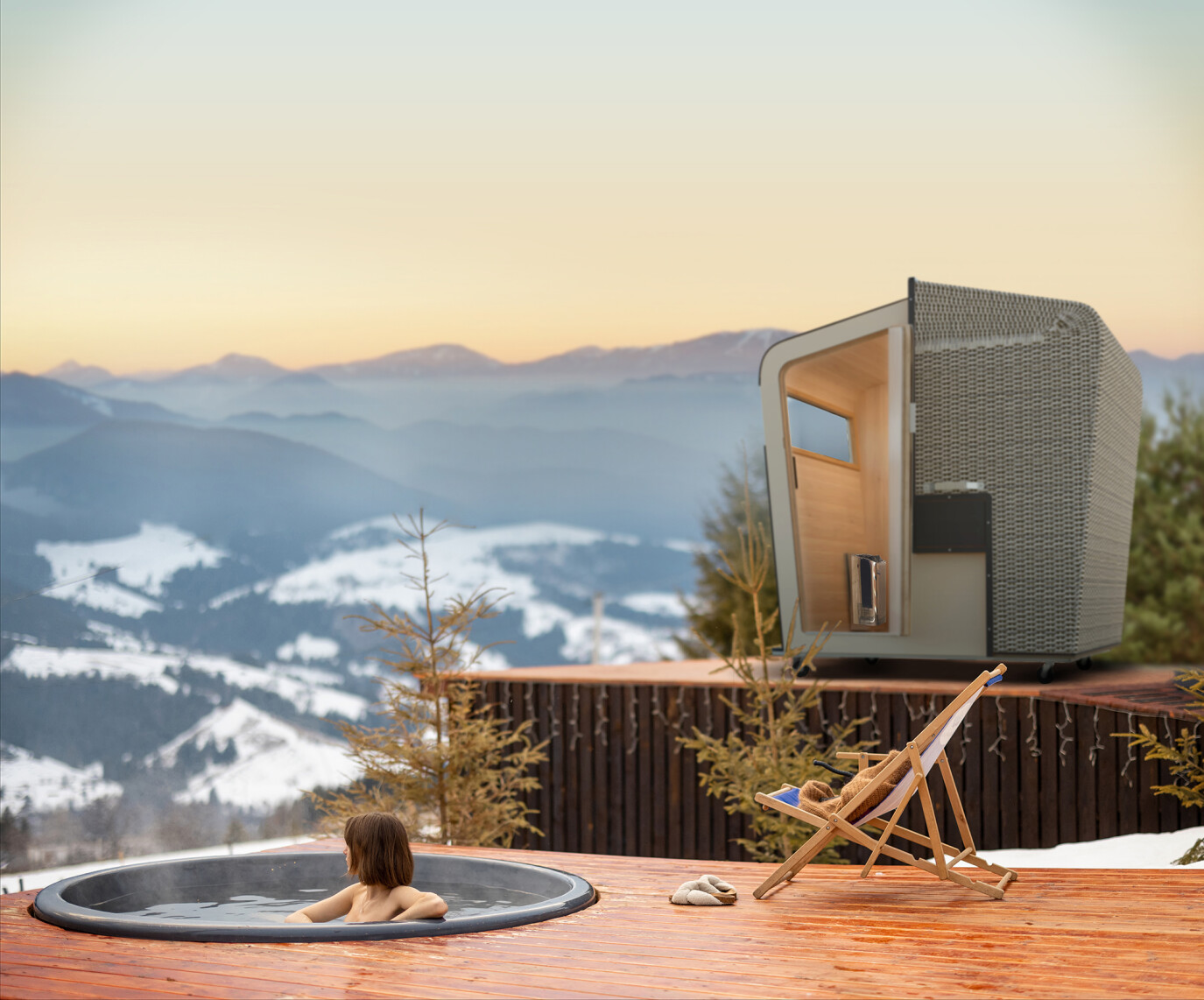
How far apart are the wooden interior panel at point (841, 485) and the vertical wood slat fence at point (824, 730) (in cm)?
92

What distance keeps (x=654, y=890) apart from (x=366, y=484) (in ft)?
90.5

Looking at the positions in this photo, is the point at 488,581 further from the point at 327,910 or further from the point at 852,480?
the point at 327,910

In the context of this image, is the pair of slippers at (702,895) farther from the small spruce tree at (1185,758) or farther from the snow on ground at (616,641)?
the snow on ground at (616,641)

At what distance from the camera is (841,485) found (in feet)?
28.2

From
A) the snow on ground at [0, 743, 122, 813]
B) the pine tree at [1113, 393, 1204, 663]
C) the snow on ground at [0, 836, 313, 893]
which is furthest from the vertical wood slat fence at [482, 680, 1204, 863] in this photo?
the snow on ground at [0, 743, 122, 813]

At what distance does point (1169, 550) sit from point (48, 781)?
2245 centimetres

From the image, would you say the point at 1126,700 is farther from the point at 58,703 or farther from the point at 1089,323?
the point at 58,703

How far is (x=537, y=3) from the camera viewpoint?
2684 cm

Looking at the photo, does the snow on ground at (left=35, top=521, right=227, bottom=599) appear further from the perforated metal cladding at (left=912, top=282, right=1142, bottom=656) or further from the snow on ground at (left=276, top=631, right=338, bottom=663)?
the perforated metal cladding at (left=912, top=282, right=1142, bottom=656)

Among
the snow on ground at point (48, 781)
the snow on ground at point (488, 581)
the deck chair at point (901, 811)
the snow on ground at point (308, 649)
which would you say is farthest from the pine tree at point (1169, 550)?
the snow on ground at point (48, 781)

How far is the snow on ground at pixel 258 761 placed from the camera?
2420cm

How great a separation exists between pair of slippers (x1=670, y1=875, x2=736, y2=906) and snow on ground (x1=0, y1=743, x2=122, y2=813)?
74.3ft

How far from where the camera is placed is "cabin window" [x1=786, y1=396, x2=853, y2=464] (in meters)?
8.02

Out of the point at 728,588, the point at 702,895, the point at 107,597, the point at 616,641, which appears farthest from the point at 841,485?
the point at 107,597
